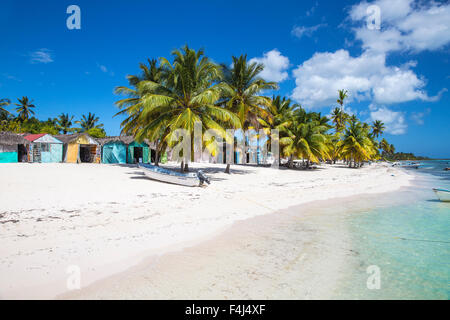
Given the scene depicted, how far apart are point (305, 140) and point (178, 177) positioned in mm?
16702

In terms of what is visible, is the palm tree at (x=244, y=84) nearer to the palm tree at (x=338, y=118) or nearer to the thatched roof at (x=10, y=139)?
the thatched roof at (x=10, y=139)

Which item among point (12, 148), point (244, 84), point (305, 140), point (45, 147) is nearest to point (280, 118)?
point (305, 140)

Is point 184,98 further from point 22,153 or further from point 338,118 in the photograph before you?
point 338,118

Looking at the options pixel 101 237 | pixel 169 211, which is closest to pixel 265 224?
pixel 169 211

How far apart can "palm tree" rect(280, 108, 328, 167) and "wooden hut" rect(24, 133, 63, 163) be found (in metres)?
21.6

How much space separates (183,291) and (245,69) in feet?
53.6

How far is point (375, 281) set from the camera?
3.87 m

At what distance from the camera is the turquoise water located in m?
3.70

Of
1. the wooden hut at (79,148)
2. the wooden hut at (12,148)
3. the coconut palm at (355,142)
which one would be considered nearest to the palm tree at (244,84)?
the wooden hut at (79,148)

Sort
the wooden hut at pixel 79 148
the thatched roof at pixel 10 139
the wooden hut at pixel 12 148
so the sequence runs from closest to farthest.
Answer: the wooden hut at pixel 12 148, the thatched roof at pixel 10 139, the wooden hut at pixel 79 148

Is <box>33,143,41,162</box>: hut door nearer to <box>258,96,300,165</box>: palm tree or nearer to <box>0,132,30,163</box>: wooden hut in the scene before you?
<box>0,132,30,163</box>: wooden hut

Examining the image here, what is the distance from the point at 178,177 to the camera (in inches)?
448

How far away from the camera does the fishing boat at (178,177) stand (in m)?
11.2
